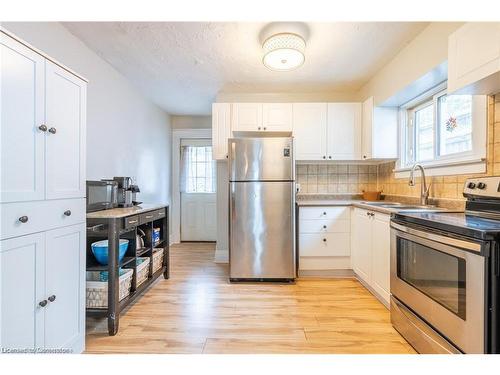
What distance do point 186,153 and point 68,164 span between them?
3395 millimetres

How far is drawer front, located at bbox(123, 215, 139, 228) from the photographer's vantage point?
195 centimetres

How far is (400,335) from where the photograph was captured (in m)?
1.78

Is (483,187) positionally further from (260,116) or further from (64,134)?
(64,134)

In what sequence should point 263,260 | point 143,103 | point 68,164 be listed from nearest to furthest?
point 68,164 < point 263,260 < point 143,103

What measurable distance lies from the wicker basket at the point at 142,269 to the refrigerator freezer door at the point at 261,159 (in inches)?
47.2

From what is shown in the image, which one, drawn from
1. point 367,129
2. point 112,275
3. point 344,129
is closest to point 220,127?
point 344,129

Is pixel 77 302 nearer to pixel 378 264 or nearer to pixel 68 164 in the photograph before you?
pixel 68 164

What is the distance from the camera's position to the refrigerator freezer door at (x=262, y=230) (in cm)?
278

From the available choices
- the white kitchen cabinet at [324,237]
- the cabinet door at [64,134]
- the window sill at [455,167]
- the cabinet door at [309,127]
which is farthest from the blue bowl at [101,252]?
the window sill at [455,167]

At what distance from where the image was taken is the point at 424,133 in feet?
8.76

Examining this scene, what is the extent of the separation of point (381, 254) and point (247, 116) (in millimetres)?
2068

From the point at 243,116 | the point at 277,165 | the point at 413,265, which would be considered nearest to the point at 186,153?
the point at 243,116

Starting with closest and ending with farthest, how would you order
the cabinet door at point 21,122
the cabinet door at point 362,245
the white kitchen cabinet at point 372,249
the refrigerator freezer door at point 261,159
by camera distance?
the cabinet door at point 21,122
the white kitchen cabinet at point 372,249
the cabinet door at point 362,245
the refrigerator freezer door at point 261,159

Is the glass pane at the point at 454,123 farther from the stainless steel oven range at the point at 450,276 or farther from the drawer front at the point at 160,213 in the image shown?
the drawer front at the point at 160,213
